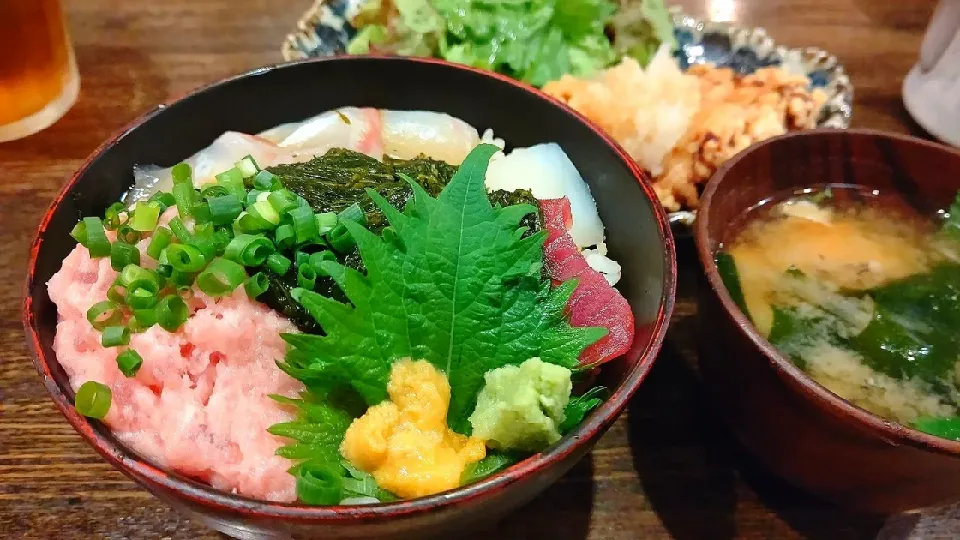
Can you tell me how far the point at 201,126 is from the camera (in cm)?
161

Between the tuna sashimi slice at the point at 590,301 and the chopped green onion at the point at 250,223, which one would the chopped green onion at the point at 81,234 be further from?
the tuna sashimi slice at the point at 590,301

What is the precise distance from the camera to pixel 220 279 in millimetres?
1172

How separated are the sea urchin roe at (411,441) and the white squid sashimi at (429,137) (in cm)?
68

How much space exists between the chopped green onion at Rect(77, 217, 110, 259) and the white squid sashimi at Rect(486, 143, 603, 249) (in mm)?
762

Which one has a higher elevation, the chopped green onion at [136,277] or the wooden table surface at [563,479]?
the chopped green onion at [136,277]

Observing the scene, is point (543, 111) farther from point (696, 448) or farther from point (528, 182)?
point (696, 448)

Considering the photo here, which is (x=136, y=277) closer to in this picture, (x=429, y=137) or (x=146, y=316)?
(x=146, y=316)

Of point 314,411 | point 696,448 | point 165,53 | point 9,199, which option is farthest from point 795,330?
point 165,53

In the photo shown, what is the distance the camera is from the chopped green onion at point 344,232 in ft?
4.17

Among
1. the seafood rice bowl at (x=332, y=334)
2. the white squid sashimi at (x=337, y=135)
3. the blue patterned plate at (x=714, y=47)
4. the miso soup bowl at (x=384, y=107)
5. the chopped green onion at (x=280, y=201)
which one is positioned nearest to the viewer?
the miso soup bowl at (x=384, y=107)

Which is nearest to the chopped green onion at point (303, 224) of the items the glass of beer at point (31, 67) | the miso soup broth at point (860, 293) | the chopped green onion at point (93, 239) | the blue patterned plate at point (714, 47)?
the chopped green onion at point (93, 239)

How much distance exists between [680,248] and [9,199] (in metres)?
1.88

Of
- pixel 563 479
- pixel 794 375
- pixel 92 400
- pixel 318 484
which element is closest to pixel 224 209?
pixel 92 400

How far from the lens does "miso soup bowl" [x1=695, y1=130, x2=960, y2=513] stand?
1.15m
